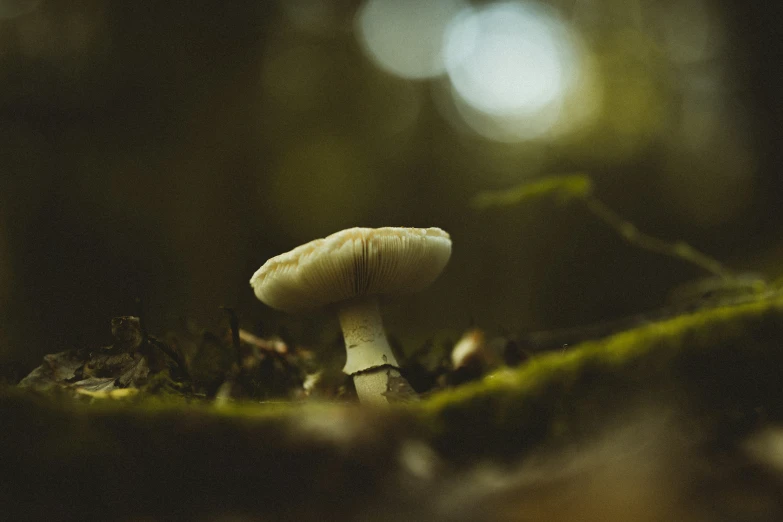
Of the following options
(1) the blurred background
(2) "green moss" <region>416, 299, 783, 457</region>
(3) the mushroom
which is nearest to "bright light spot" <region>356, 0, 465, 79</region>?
(1) the blurred background

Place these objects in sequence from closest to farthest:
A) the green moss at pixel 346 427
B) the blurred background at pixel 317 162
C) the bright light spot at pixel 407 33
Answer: the green moss at pixel 346 427 < the blurred background at pixel 317 162 < the bright light spot at pixel 407 33

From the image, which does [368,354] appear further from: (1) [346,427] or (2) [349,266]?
(1) [346,427]

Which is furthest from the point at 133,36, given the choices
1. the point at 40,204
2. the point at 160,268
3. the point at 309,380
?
the point at 309,380

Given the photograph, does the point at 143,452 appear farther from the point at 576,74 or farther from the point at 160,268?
the point at 576,74

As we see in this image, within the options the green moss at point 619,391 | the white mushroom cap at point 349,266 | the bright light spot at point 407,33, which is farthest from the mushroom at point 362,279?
the bright light spot at point 407,33

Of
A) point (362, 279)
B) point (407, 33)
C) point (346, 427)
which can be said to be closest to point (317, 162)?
point (407, 33)

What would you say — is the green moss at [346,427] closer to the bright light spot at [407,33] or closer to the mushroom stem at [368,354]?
the mushroom stem at [368,354]
